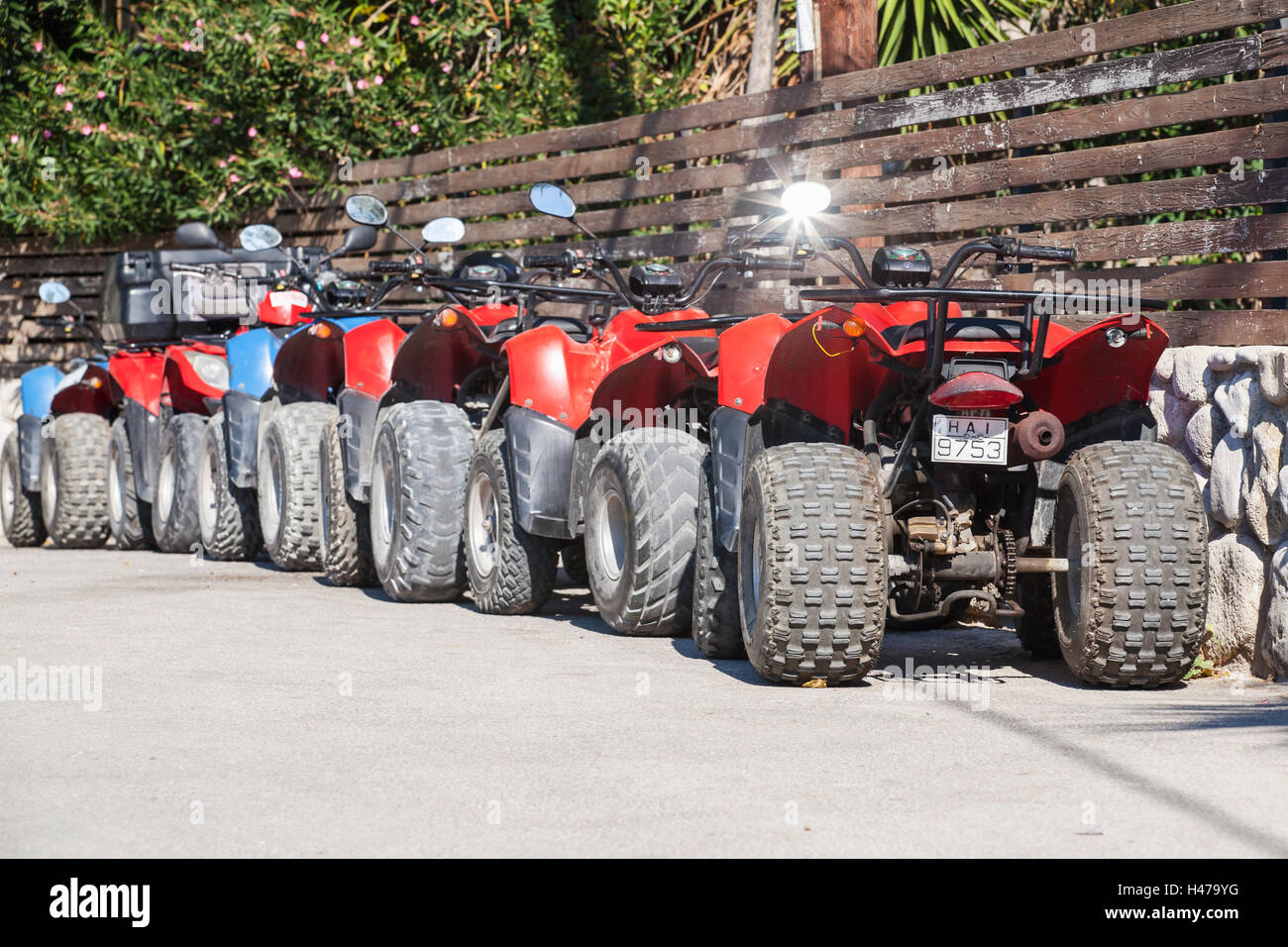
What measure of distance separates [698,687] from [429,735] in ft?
3.82

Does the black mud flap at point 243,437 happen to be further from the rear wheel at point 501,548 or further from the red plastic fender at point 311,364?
the rear wheel at point 501,548

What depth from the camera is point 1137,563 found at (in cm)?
579

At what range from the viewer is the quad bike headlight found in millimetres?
12031

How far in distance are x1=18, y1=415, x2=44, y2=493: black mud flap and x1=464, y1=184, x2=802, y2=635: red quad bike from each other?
21.5 ft

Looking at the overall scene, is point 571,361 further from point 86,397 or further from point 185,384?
point 86,397

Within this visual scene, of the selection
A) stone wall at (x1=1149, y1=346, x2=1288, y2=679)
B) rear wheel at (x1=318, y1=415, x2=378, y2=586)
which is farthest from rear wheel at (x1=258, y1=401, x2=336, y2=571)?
stone wall at (x1=1149, y1=346, x2=1288, y2=679)

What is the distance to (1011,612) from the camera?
6.21m

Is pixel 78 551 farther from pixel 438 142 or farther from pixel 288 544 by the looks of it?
pixel 438 142

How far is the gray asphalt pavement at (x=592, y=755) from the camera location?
404cm

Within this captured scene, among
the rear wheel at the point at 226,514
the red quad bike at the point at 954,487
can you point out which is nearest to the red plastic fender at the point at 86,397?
the rear wheel at the point at 226,514

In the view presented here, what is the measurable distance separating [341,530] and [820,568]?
4.43m

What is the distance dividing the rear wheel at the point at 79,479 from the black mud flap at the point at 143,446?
2.47ft

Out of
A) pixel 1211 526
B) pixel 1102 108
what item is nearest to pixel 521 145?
pixel 1102 108
